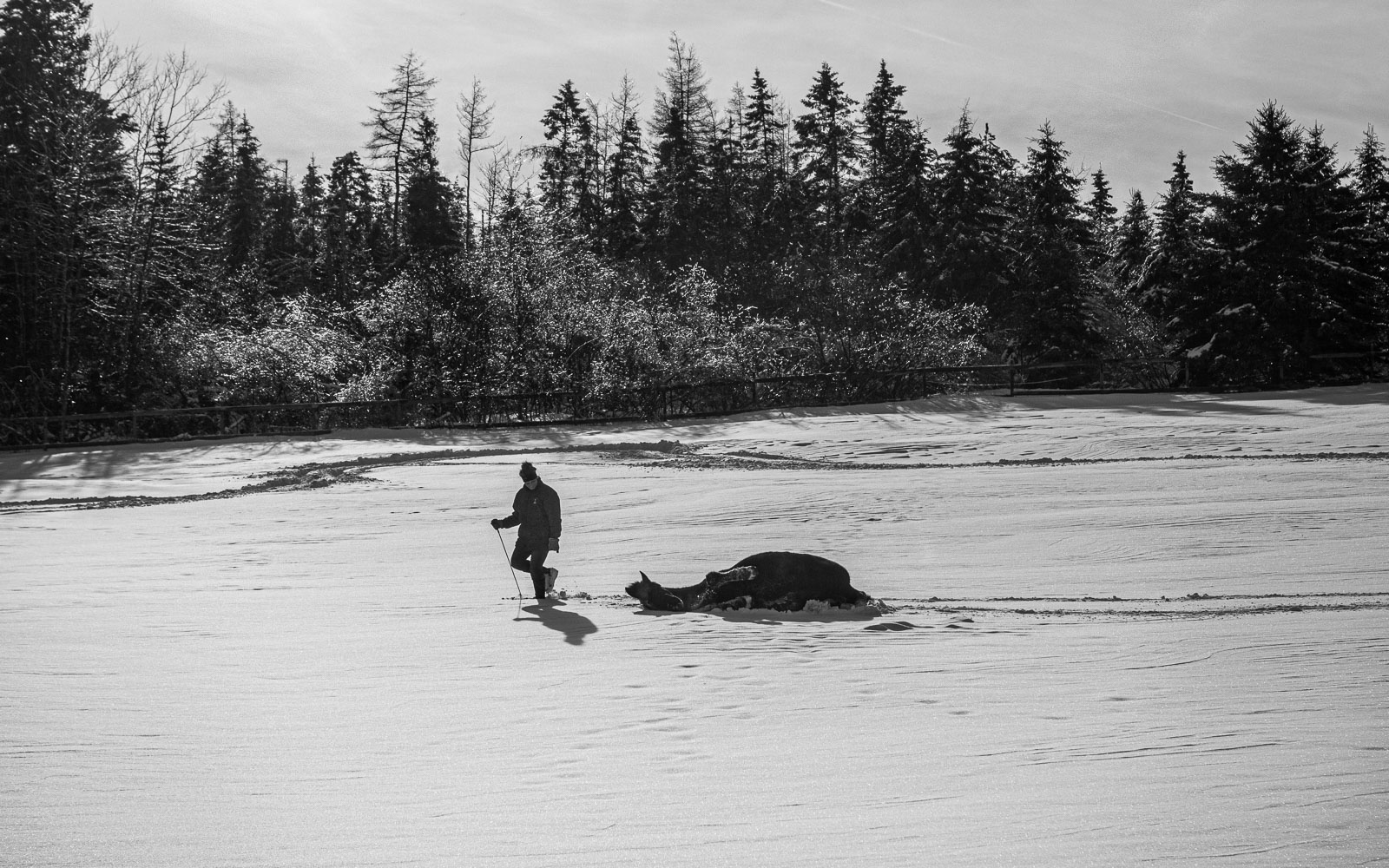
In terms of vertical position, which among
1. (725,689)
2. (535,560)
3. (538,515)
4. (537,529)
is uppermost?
(538,515)

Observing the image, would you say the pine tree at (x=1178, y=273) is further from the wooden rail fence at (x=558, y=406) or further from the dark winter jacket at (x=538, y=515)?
the dark winter jacket at (x=538, y=515)

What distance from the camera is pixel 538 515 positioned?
1341cm

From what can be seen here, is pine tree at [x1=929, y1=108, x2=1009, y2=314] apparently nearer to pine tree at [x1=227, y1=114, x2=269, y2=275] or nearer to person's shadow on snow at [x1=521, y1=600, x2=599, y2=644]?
pine tree at [x1=227, y1=114, x2=269, y2=275]

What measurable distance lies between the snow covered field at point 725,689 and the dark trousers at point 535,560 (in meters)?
0.43

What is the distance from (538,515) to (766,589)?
277 centimetres

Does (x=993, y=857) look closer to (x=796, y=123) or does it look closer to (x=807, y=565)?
(x=807, y=565)

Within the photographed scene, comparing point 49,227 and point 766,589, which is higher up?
point 49,227

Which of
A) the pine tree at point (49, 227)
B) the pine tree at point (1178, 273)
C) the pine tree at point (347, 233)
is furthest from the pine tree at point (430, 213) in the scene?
the pine tree at point (1178, 273)

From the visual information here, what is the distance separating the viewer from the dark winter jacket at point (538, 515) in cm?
1337

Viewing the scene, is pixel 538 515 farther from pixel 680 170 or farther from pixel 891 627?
pixel 680 170

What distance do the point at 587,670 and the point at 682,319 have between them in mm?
35649

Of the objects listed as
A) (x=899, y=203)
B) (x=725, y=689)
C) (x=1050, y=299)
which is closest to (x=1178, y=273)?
(x=1050, y=299)

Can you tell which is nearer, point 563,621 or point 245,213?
point 563,621

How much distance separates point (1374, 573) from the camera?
12445mm
